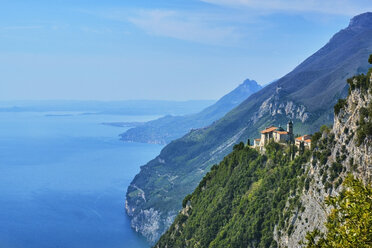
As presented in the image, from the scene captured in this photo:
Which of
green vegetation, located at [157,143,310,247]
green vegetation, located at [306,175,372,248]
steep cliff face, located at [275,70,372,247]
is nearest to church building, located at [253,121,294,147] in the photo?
green vegetation, located at [157,143,310,247]

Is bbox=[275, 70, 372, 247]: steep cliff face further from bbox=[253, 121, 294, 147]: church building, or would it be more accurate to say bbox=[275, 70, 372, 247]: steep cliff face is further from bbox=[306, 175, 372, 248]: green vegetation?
bbox=[306, 175, 372, 248]: green vegetation

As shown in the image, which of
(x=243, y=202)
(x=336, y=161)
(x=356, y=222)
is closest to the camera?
(x=356, y=222)

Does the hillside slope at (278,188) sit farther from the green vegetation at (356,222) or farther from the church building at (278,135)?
the green vegetation at (356,222)

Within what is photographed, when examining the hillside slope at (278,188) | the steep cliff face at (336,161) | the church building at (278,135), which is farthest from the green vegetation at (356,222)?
the church building at (278,135)

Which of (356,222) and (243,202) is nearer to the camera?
(356,222)

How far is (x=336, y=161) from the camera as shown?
55250 mm

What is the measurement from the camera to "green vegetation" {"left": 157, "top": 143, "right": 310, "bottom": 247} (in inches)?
2707

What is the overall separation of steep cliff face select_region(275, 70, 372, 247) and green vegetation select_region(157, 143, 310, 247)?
113 inches

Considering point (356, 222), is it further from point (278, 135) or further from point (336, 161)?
point (278, 135)

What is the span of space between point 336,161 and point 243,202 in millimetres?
32039

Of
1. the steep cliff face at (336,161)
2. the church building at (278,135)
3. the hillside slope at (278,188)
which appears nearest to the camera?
the steep cliff face at (336,161)

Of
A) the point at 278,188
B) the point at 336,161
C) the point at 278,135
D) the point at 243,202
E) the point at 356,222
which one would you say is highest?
the point at 356,222

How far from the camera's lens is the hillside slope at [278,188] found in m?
53.2

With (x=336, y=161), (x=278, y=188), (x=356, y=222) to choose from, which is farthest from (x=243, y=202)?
(x=356, y=222)
